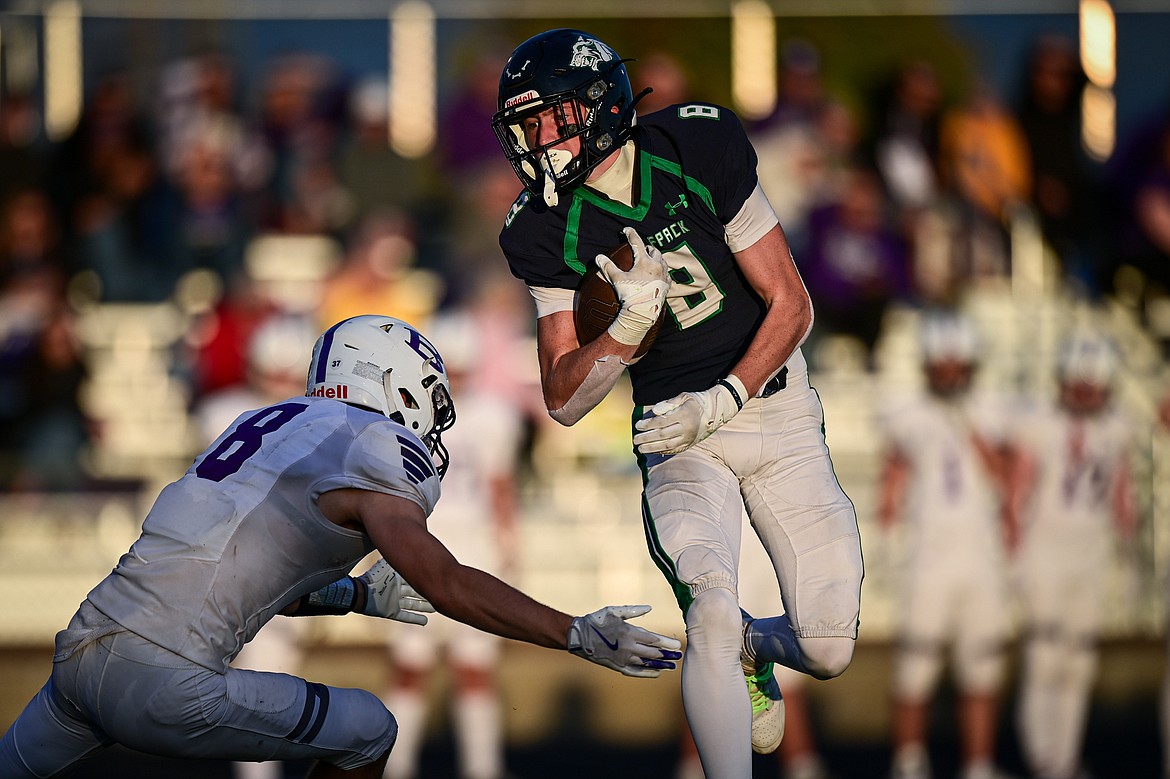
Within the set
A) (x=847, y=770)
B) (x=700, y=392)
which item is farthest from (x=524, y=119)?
(x=847, y=770)

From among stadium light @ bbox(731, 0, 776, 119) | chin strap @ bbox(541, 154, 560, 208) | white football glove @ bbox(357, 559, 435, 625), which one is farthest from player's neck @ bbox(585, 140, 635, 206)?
stadium light @ bbox(731, 0, 776, 119)

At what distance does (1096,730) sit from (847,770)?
214 cm

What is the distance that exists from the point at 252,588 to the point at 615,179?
5.23 feet

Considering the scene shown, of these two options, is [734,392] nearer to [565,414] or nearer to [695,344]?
[695,344]

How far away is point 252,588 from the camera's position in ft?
12.4

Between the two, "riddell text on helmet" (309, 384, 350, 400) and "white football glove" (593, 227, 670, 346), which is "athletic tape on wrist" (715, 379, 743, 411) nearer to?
"white football glove" (593, 227, 670, 346)

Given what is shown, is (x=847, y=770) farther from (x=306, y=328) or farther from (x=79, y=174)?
(x=79, y=174)

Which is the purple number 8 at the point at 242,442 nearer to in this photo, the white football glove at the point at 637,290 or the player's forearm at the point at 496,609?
the player's forearm at the point at 496,609

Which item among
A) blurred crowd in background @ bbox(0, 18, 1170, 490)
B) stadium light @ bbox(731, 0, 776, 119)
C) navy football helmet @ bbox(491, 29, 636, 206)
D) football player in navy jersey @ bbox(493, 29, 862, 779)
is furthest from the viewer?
stadium light @ bbox(731, 0, 776, 119)

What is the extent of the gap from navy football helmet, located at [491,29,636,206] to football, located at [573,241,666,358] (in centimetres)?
26

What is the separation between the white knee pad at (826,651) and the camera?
4.42 meters

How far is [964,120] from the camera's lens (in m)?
10.9

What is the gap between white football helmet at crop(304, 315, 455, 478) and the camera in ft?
13.3

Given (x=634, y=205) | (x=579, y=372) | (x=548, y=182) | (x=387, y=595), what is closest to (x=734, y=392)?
(x=579, y=372)
